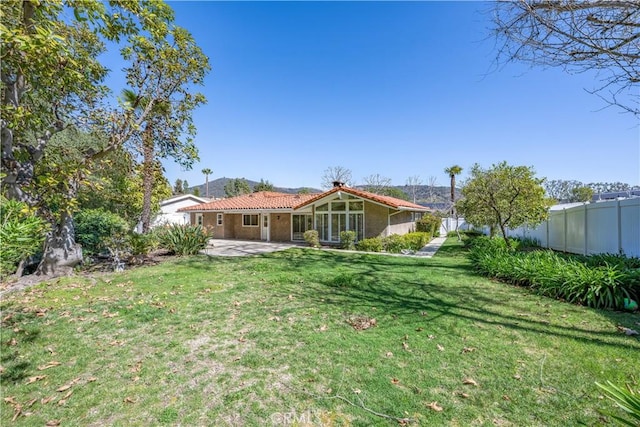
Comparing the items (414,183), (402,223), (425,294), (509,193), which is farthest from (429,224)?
(414,183)

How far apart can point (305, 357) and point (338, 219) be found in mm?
17402

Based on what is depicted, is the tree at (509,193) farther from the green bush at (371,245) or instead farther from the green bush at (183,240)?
the green bush at (183,240)

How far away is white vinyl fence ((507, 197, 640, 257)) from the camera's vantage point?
32.0 ft

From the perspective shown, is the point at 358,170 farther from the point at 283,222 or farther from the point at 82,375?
the point at 82,375

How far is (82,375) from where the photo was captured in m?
3.90

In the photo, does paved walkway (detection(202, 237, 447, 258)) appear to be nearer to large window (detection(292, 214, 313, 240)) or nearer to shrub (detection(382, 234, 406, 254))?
shrub (detection(382, 234, 406, 254))

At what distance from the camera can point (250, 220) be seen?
26391 mm

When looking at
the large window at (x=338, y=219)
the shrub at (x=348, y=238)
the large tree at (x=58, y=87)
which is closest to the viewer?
the large tree at (x=58, y=87)

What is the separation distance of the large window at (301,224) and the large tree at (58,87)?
14923mm

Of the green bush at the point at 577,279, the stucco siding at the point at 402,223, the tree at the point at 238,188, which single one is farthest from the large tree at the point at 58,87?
the tree at the point at 238,188

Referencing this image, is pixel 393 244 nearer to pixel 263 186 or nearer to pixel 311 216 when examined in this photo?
pixel 311 216

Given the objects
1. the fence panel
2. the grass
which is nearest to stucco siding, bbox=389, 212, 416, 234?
the fence panel

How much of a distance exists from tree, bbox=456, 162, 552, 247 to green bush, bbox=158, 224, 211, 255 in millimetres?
15472

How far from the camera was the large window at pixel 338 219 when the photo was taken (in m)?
20.7
